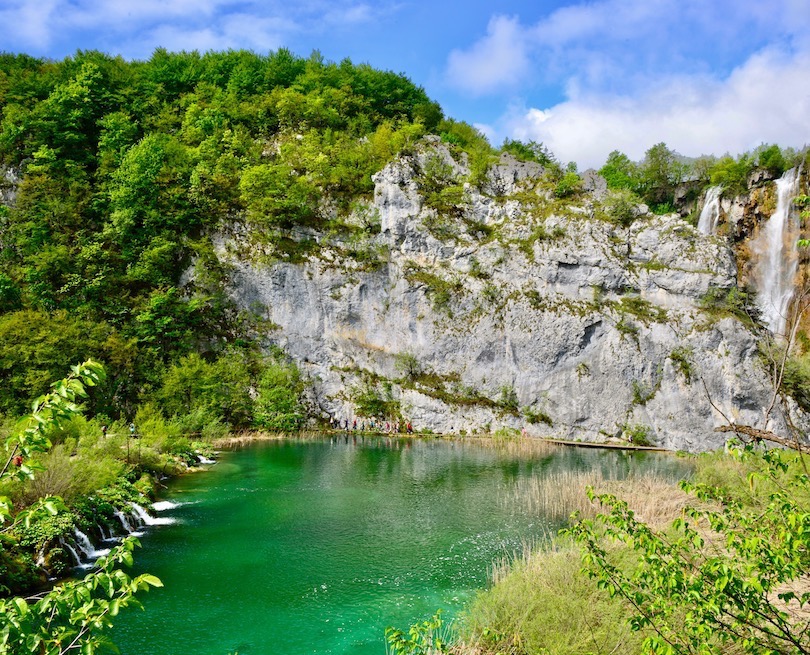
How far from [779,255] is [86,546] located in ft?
149

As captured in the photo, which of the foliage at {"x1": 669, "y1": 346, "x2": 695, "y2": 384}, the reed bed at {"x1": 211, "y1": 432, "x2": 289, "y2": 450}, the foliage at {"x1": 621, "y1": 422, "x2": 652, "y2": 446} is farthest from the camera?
the foliage at {"x1": 669, "y1": 346, "x2": 695, "y2": 384}

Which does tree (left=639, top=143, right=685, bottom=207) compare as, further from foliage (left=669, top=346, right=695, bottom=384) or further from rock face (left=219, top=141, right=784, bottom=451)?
foliage (left=669, top=346, right=695, bottom=384)

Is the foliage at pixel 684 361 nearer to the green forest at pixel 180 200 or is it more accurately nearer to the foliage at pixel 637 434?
the foliage at pixel 637 434

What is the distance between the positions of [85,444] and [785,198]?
151 feet

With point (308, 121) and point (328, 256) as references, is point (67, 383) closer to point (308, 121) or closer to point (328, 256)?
point (328, 256)

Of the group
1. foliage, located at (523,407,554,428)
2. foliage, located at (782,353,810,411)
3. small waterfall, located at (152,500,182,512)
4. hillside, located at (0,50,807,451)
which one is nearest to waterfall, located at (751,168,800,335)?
hillside, located at (0,50,807,451)

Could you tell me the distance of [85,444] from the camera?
18141 mm

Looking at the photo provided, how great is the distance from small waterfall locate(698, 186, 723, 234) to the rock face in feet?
9.37

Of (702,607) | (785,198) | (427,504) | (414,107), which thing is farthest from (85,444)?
(414,107)

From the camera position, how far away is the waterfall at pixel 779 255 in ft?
123

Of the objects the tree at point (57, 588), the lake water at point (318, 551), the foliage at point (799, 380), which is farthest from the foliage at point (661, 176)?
the tree at point (57, 588)

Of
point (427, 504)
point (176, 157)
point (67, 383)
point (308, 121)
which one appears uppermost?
Answer: point (308, 121)

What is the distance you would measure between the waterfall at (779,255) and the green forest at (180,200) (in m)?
3.14

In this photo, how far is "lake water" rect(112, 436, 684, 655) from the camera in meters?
10.2
